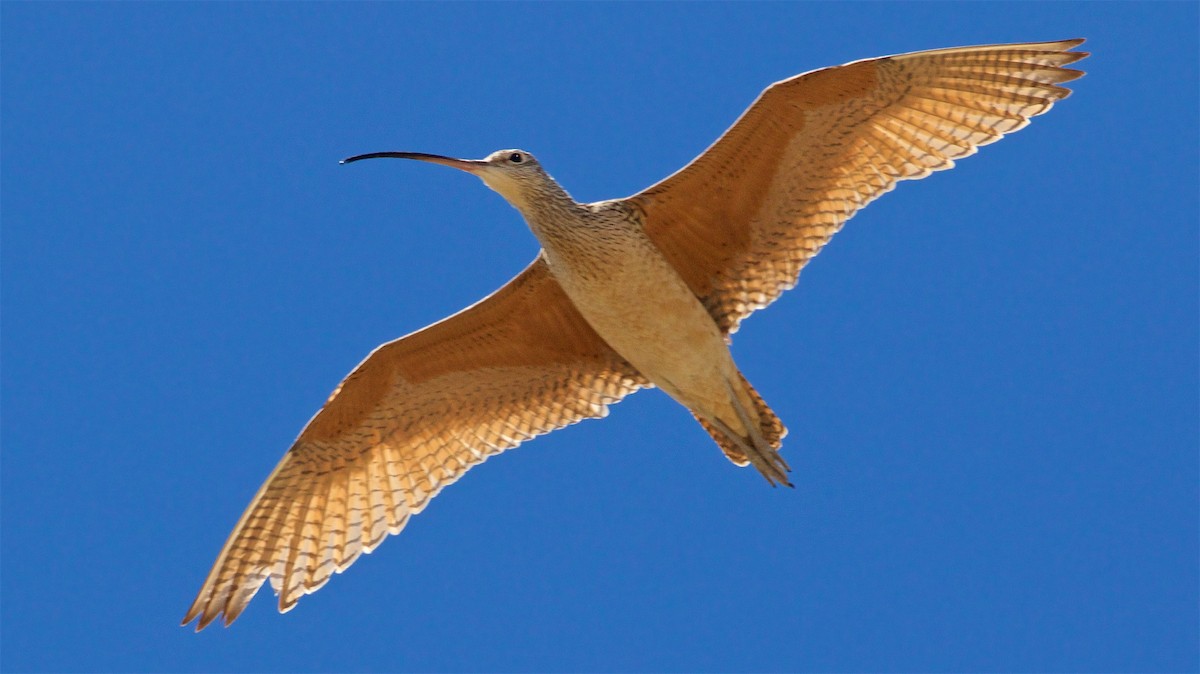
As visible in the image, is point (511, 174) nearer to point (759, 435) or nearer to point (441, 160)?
point (441, 160)

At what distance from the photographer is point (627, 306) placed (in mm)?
11977

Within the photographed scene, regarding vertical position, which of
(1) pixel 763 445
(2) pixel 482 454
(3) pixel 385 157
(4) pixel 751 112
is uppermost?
(3) pixel 385 157

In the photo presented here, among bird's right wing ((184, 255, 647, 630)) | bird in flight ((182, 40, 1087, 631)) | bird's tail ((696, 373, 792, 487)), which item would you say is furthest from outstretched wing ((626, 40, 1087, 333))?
bird's right wing ((184, 255, 647, 630))

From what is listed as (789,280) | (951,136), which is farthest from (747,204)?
(951,136)

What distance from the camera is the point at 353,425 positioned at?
43.2 ft

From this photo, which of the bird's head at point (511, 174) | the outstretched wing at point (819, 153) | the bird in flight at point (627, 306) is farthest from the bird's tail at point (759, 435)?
the bird's head at point (511, 174)

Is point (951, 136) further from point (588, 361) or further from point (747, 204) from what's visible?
point (588, 361)

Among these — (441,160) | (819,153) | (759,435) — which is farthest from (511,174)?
(759,435)

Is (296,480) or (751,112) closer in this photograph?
(751,112)

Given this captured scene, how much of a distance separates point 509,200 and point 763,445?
2.74 meters

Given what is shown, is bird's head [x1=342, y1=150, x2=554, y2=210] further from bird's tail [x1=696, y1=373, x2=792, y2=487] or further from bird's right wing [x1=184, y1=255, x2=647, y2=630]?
bird's tail [x1=696, y1=373, x2=792, y2=487]

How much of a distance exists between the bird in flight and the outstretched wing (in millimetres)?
15

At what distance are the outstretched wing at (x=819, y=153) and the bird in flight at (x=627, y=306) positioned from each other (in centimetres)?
1

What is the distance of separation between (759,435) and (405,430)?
2.90 m
